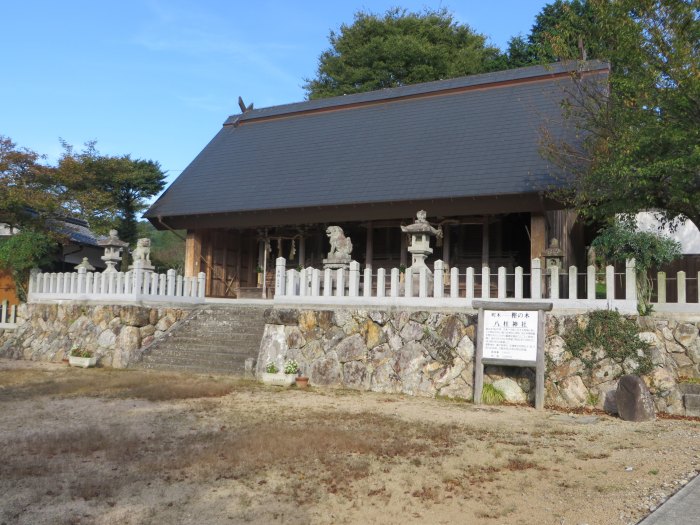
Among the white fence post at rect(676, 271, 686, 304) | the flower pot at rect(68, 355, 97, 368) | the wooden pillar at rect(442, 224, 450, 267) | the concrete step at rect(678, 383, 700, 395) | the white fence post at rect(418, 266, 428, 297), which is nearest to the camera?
the concrete step at rect(678, 383, 700, 395)

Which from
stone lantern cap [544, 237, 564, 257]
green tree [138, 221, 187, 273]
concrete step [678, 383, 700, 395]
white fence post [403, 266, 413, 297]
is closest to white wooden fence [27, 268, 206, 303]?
white fence post [403, 266, 413, 297]

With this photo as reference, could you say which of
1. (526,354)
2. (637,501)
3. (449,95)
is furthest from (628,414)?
(449,95)

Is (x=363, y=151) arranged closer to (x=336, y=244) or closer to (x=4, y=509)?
(x=336, y=244)

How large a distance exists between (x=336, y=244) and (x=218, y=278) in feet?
21.7

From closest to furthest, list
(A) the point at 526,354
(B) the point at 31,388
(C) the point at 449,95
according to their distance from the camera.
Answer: (A) the point at 526,354, (B) the point at 31,388, (C) the point at 449,95

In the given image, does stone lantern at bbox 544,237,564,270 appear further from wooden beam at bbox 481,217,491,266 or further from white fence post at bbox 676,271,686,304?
wooden beam at bbox 481,217,491,266

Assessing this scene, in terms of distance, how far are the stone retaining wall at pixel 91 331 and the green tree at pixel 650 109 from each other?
33.8ft

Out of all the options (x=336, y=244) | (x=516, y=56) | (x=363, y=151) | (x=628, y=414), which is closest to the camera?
(x=628, y=414)

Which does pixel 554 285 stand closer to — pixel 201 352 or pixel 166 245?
pixel 201 352

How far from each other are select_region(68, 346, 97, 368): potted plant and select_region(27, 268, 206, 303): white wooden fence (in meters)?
1.60

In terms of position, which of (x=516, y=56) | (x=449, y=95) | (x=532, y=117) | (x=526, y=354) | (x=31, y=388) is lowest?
(x=31, y=388)

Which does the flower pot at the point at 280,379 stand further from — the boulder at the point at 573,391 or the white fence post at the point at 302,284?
the boulder at the point at 573,391

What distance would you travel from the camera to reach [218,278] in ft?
64.3

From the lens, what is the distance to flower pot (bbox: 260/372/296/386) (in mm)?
11641
